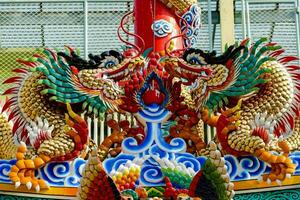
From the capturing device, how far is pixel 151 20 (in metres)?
10.5

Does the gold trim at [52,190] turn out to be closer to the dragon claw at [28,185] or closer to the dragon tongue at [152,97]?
the dragon claw at [28,185]

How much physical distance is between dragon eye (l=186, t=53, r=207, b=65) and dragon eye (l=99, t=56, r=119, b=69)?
64cm

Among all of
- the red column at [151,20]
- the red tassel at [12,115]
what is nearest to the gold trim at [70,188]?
the red tassel at [12,115]

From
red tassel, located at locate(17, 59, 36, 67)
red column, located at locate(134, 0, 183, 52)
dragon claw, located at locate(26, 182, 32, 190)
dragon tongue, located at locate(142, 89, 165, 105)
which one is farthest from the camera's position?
red column, located at locate(134, 0, 183, 52)

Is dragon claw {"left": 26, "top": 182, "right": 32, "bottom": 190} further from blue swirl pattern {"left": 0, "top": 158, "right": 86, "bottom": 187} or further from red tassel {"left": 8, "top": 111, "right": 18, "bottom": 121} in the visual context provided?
red tassel {"left": 8, "top": 111, "right": 18, "bottom": 121}

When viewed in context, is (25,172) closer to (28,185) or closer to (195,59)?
(28,185)

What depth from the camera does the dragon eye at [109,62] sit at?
8.84 m

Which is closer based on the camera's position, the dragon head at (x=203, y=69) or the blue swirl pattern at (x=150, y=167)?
the blue swirl pattern at (x=150, y=167)

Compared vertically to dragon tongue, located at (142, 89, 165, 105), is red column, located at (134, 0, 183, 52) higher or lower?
higher

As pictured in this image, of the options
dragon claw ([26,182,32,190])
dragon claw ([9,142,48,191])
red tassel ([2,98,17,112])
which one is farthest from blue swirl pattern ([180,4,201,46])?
dragon claw ([26,182,32,190])

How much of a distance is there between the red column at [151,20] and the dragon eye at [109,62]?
4.79 feet

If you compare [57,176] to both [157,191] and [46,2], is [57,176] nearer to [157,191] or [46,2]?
[157,191]

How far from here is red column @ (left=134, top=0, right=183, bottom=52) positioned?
10383mm

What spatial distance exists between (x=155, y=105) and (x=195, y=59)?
60 cm
